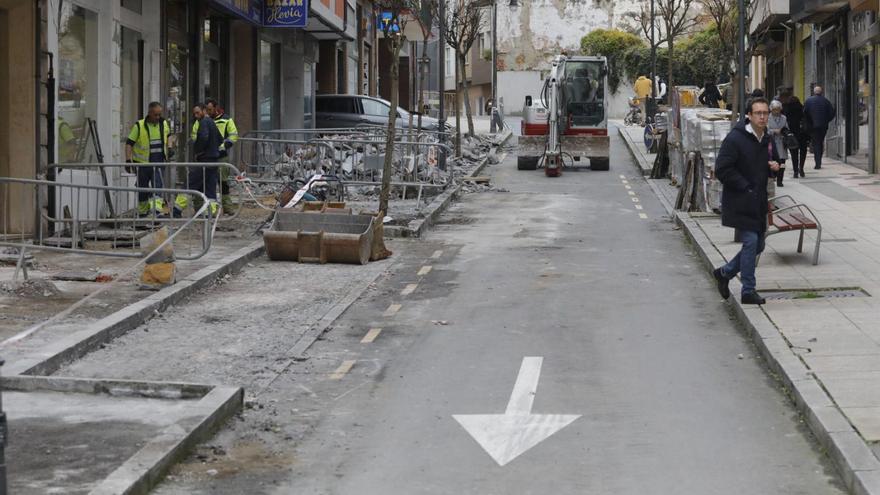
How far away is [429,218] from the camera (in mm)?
20656

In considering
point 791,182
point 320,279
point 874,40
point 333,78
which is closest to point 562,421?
point 320,279

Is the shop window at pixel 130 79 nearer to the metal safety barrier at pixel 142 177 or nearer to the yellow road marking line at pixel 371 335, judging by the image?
the metal safety barrier at pixel 142 177

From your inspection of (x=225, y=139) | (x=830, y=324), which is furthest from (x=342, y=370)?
(x=225, y=139)

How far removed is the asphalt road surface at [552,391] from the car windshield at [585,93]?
715 inches

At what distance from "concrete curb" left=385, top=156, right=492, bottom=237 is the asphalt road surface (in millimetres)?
2232

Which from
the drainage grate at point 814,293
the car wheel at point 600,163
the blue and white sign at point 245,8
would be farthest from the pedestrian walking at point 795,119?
the drainage grate at point 814,293

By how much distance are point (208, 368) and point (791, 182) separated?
18.6 metres

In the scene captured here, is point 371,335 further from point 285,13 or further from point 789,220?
point 285,13

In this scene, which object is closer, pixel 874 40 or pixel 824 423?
pixel 824 423

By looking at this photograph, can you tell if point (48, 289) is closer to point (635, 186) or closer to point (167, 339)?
point (167, 339)

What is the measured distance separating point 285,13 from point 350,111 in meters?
9.73

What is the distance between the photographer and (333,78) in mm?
44719

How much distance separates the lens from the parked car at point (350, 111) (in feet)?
127

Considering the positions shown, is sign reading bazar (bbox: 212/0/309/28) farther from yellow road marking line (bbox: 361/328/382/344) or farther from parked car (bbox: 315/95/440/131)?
yellow road marking line (bbox: 361/328/382/344)
